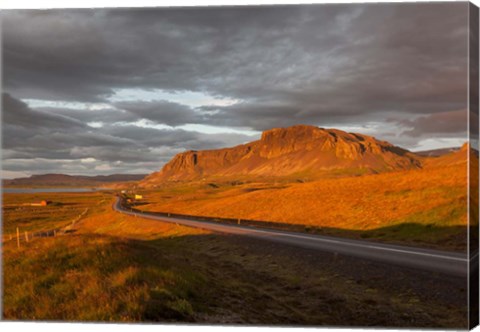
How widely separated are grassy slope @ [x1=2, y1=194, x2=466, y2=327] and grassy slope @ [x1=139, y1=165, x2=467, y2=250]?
7.88 m

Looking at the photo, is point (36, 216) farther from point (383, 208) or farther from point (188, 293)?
point (188, 293)

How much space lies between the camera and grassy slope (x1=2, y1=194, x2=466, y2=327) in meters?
9.23

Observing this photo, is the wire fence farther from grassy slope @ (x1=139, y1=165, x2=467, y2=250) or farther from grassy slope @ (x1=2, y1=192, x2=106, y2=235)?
grassy slope @ (x1=139, y1=165, x2=467, y2=250)

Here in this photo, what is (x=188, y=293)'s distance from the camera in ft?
32.6

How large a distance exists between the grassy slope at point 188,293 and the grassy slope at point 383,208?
7885 millimetres

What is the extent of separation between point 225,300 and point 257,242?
1867cm

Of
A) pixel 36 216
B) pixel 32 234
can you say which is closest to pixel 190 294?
pixel 32 234

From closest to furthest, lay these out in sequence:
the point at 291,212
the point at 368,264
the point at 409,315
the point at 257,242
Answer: the point at 409,315 < the point at 368,264 < the point at 257,242 < the point at 291,212

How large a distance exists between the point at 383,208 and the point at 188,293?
36.3 m

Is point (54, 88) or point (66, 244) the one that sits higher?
point (54, 88)

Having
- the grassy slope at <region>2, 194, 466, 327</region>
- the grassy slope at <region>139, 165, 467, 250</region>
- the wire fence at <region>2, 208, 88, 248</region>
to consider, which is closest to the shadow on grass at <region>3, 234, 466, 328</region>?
the grassy slope at <region>2, 194, 466, 327</region>

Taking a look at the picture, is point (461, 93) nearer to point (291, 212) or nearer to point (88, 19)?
point (88, 19)

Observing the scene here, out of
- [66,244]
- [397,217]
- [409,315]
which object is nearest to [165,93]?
[66,244]

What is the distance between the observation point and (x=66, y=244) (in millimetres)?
15344
